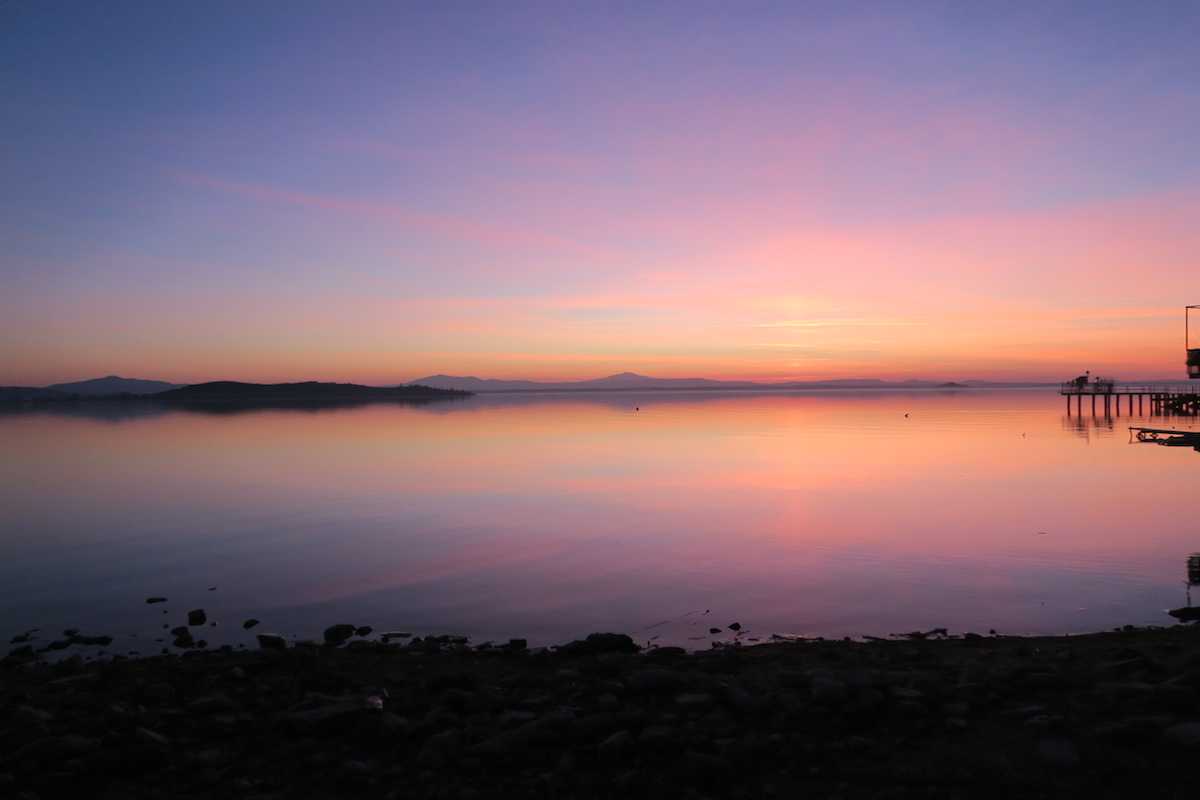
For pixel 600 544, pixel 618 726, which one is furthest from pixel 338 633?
pixel 600 544

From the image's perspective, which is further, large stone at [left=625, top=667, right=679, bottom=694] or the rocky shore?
large stone at [left=625, top=667, right=679, bottom=694]

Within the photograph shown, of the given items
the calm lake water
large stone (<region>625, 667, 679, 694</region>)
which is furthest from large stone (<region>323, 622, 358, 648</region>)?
large stone (<region>625, 667, 679, 694</region>)

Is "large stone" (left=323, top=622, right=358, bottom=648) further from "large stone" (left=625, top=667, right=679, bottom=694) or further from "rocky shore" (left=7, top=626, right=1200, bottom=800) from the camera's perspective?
"large stone" (left=625, top=667, right=679, bottom=694)

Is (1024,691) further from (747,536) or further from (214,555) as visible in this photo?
(214,555)

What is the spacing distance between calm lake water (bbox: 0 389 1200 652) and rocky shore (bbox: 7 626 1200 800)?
2.48 meters

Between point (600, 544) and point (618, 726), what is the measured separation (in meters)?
11.9

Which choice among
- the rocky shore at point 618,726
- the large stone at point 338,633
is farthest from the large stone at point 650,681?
the large stone at point 338,633

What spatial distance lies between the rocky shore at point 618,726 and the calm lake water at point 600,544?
2.48 metres

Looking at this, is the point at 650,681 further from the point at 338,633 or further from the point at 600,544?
the point at 600,544

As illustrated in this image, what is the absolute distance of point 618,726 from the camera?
771 cm

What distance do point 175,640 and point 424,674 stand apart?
5.14m

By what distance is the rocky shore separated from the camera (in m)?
6.73

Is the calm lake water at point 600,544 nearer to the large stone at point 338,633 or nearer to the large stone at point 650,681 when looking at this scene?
the large stone at point 338,633

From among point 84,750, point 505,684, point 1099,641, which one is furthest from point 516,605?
point 1099,641
